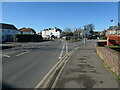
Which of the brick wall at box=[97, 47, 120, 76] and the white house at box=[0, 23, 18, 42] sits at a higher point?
the white house at box=[0, 23, 18, 42]

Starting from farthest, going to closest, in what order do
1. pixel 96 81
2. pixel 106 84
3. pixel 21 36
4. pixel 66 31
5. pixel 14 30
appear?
pixel 66 31
pixel 14 30
pixel 21 36
pixel 96 81
pixel 106 84

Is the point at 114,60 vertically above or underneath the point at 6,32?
underneath

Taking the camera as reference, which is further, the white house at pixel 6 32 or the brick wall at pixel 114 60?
the white house at pixel 6 32

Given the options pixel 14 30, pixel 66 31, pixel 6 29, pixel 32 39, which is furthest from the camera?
pixel 66 31

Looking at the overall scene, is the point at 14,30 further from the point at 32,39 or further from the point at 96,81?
the point at 96,81

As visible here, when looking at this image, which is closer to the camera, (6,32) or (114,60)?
(114,60)

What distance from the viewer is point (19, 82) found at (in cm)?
533

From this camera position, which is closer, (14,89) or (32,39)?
(14,89)

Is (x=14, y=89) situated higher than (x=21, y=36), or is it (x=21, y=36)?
(x=21, y=36)

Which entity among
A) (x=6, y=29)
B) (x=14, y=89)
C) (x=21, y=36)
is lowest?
(x=14, y=89)

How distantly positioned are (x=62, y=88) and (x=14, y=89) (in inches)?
69.4

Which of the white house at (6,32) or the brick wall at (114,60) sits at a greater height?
the white house at (6,32)

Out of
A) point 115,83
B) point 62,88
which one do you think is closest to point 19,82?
point 62,88

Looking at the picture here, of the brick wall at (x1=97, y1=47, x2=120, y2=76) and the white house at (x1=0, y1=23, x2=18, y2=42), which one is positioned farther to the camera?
the white house at (x1=0, y1=23, x2=18, y2=42)
